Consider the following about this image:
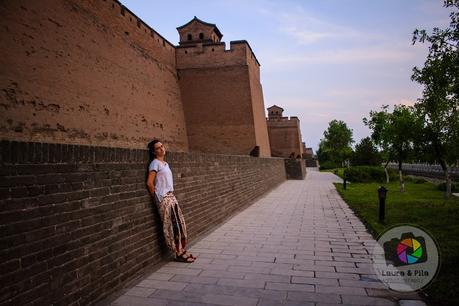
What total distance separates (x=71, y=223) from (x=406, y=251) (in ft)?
15.0

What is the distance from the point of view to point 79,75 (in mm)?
11672

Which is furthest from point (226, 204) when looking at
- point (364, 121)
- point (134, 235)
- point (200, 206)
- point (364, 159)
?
point (364, 159)

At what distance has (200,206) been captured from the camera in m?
7.40

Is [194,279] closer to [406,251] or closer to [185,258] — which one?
[185,258]

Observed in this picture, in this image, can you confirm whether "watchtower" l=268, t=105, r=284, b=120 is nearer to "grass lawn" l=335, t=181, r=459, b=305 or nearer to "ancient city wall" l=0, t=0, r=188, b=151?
"ancient city wall" l=0, t=0, r=188, b=151

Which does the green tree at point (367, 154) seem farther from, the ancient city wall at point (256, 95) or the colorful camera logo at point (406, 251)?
the colorful camera logo at point (406, 251)

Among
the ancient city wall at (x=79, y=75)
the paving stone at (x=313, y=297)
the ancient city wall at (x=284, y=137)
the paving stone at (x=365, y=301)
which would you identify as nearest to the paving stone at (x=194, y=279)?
the paving stone at (x=313, y=297)

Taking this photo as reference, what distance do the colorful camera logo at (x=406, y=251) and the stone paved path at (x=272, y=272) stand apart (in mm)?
327

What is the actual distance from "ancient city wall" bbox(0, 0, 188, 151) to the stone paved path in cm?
604

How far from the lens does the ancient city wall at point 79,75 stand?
9.05 m

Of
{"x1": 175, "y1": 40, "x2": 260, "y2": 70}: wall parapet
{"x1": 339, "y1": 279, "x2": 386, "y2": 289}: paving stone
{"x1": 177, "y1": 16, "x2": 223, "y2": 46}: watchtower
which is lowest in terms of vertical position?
{"x1": 339, "y1": 279, "x2": 386, "y2": 289}: paving stone

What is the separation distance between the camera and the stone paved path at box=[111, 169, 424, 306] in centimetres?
377

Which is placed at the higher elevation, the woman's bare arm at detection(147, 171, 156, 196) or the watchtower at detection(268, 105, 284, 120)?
the watchtower at detection(268, 105, 284, 120)

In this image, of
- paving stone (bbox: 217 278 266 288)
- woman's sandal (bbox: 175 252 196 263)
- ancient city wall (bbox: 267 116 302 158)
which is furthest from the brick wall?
ancient city wall (bbox: 267 116 302 158)
